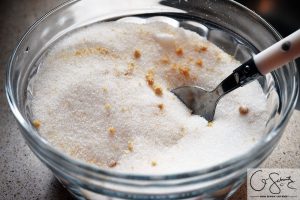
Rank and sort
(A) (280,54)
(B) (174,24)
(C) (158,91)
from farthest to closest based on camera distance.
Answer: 1. (B) (174,24)
2. (C) (158,91)
3. (A) (280,54)

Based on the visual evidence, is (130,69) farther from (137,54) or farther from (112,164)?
(112,164)

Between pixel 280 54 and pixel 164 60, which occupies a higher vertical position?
pixel 280 54

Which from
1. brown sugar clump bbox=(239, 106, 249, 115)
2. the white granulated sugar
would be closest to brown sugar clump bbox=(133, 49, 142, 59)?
the white granulated sugar

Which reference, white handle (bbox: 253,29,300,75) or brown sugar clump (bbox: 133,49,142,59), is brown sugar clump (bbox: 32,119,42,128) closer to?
brown sugar clump (bbox: 133,49,142,59)

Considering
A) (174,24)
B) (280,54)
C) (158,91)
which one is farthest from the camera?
(174,24)

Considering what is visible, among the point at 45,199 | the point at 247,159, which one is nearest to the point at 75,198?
the point at 45,199

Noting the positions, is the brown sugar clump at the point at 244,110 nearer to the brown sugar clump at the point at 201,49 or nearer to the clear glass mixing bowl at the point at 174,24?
the clear glass mixing bowl at the point at 174,24

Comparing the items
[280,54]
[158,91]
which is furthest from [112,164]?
[280,54]

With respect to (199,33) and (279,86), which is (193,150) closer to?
(279,86)

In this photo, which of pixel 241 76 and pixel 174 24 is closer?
pixel 241 76
